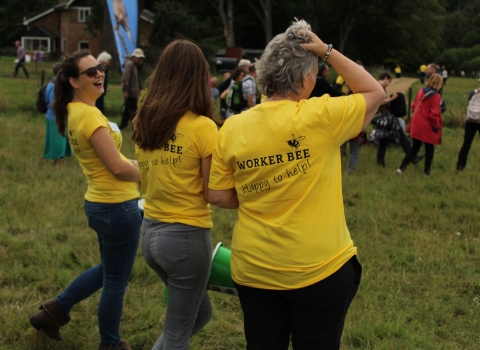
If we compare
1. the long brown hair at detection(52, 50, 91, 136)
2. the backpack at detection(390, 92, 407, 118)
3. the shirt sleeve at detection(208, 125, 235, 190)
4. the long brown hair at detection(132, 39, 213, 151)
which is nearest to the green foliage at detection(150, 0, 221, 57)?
the backpack at detection(390, 92, 407, 118)

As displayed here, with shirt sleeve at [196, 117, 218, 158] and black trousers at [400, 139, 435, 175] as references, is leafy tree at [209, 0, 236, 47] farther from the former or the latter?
shirt sleeve at [196, 117, 218, 158]

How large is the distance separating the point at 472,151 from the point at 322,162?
9.96 metres

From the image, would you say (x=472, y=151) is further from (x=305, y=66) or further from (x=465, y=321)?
(x=305, y=66)

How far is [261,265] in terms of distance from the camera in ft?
7.67

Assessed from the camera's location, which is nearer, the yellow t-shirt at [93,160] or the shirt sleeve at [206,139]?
the shirt sleeve at [206,139]

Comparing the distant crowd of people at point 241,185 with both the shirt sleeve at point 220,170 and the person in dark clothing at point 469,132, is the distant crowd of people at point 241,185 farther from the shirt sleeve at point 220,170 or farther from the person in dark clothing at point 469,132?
the person in dark clothing at point 469,132

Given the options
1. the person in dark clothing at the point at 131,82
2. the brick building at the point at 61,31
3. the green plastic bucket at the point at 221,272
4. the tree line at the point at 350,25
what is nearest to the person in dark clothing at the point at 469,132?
the person in dark clothing at the point at 131,82

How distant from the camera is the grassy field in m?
3.90

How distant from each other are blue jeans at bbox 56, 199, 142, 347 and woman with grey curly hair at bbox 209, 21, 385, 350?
3.44ft

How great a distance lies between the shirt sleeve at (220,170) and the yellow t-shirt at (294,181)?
0.05 metres

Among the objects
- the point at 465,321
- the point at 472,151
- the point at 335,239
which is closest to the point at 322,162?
the point at 335,239

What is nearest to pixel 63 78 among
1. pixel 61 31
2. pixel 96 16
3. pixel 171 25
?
pixel 171 25

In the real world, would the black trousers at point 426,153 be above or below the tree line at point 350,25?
below

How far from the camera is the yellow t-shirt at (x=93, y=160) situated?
319 centimetres
